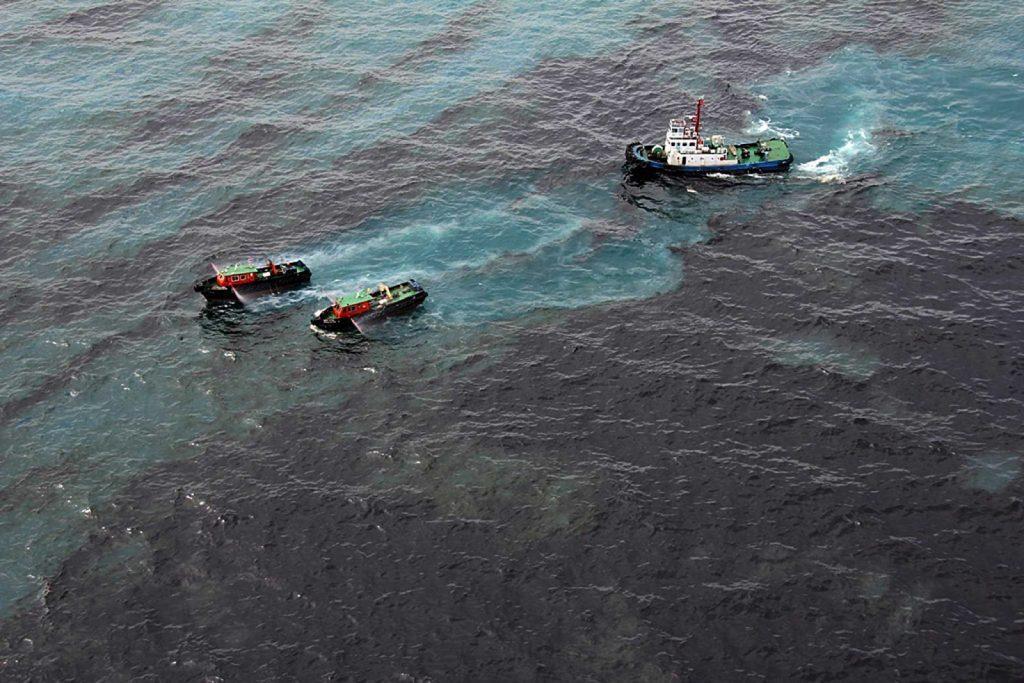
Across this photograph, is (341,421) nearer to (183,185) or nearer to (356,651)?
(356,651)

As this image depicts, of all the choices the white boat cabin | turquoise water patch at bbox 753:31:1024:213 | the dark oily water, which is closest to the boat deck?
the white boat cabin

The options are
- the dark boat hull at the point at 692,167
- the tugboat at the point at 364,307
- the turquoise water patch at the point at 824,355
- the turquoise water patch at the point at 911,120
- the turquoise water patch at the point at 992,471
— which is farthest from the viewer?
the dark boat hull at the point at 692,167

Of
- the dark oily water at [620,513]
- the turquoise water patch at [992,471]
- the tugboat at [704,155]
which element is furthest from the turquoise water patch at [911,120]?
the turquoise water patch at [992,471]

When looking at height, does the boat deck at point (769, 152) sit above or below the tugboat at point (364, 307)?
above

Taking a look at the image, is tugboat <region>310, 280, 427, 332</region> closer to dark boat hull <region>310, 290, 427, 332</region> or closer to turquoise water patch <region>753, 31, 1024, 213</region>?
dark boat hull <region>310, 290, 427, 332</region>

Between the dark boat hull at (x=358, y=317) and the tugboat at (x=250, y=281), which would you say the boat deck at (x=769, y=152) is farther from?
the tugboat at (x=250, y=281)
